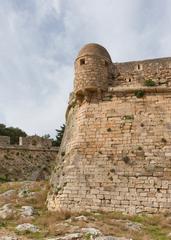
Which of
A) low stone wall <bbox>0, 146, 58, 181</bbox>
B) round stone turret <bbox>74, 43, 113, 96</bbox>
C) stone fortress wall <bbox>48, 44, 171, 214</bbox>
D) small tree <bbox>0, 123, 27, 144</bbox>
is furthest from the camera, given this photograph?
small tree <bbox>0, 123, 27, 144</bbox>

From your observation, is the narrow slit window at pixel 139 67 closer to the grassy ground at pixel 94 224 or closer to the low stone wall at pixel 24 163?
the grassy ground at pixel 94 224

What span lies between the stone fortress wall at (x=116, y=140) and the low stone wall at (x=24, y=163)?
11.0 m

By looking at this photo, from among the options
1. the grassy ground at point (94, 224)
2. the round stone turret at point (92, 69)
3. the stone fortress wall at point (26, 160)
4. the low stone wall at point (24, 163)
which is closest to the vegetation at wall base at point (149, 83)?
the round stone turret at point (92, 69)

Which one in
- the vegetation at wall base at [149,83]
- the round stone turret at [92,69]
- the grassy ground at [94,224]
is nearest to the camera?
the grassy ground at [94,224]

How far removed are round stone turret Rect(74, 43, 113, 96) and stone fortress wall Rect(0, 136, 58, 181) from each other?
1161cm

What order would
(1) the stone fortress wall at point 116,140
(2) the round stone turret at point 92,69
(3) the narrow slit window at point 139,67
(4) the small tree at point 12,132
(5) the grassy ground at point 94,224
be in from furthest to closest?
(4) the small tree at point 12,132
(3) the narrow slit window at point 139,67
(2) the round stone turret at point 92,69
(1) the stone fortress wall at point 116,140
(5) the grassy ground at point 94,224

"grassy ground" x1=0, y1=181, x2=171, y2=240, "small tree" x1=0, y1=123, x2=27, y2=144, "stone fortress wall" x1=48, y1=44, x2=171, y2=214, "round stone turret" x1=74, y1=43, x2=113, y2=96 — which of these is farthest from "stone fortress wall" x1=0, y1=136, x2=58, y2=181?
"small tree" x1=0, y1=123, x2=27, y2=144

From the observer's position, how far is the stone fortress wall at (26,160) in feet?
87.9

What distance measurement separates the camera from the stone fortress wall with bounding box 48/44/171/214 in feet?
44.9

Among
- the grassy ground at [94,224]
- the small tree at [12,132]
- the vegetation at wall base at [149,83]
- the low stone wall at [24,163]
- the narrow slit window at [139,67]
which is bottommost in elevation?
the grassy ground at [94,224]

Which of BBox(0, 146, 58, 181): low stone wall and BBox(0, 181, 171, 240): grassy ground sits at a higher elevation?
BBox(0, 146, 58, 181): low stone wall

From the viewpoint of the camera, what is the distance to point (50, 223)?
1180 cm

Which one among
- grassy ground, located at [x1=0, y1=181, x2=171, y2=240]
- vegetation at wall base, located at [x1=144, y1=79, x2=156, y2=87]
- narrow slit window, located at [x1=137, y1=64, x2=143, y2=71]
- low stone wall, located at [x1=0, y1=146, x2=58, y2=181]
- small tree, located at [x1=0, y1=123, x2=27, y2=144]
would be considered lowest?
grassy ground, located at [x1=0, y1=181, x2=171, y2=240]

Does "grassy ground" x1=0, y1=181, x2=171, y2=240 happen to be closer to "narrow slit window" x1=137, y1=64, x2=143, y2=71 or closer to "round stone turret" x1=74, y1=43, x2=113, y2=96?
"round stone turret" x1=74, y1=43, x2=113, y2=96
